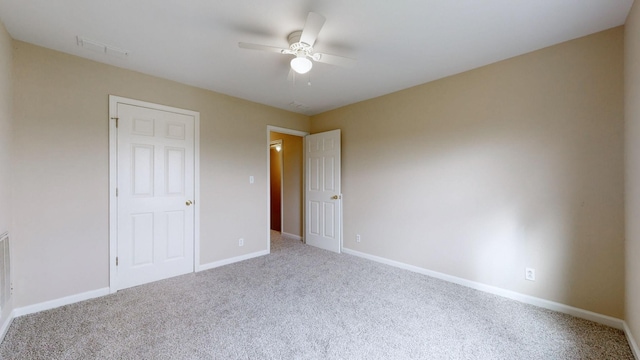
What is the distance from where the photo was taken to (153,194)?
307cm

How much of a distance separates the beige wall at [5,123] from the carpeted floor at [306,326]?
0.97 m

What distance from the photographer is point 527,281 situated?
2.51m

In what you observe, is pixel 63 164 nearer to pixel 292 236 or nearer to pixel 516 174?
pixel 292 236

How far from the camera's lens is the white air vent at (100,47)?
231cm

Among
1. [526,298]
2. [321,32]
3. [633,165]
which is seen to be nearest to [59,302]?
[321,32]

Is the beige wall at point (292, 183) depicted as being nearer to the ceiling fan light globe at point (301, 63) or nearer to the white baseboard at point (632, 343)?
the ceiling fan light globe at point (301, 63)

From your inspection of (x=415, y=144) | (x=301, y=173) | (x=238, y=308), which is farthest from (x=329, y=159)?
(x=238, y=308)

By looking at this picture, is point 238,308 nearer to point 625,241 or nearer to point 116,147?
point 116,147

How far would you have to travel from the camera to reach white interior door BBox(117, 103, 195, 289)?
9.39 ft

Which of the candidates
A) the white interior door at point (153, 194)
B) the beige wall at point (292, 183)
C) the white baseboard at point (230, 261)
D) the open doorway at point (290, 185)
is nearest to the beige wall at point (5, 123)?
the white interior door at point (153, 194)

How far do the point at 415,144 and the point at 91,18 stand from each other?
346 cm

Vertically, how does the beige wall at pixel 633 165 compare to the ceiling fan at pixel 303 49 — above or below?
below

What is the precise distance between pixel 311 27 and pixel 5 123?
2603 millimetres

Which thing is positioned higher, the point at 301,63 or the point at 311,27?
the point at 311,27
